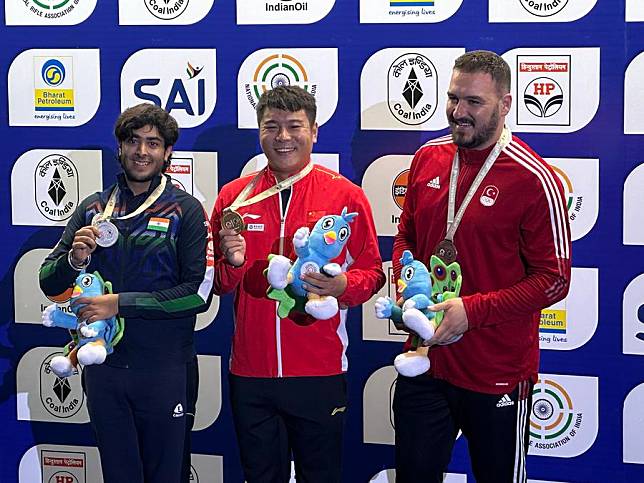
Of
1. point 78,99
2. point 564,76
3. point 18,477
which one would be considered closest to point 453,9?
point 564,76

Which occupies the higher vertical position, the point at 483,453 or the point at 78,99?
the point at 78,99

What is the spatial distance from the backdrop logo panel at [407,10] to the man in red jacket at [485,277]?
1.82ft

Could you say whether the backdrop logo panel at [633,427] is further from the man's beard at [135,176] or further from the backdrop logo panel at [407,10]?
the man's beard at [135,176]

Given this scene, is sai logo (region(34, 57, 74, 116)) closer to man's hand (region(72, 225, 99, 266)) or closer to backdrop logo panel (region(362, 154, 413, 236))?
man's hand (region(72, 225, 99, 266))

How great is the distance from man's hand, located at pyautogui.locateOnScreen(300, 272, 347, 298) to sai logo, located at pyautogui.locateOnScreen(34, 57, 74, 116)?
1393mm

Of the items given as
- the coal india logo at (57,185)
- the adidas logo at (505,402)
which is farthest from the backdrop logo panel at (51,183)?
the adidas logo at (505,402)

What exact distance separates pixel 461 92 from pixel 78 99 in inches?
64.0

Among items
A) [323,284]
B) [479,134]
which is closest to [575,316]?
[479,134]

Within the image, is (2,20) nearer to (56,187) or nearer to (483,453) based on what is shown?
(56,187)

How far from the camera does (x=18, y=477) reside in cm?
432

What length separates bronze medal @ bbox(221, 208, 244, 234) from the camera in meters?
3.29

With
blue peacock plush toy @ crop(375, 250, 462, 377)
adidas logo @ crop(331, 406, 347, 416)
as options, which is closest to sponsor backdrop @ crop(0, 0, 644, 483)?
blue peacock plush toy @ crop(375, 250, 462, 377)

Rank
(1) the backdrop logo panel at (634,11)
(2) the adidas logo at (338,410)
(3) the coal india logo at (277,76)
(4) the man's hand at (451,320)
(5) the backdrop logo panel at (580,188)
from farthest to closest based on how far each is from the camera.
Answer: (3) the coal india logo at (277,76), (5) the backdrop logo panel at (580,188), (1) the backdrop logo panel at (634,11), (2) the adidas logo at (338,410), (4) the man's hand at (451,320)

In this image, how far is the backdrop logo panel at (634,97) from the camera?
3.55 meters
